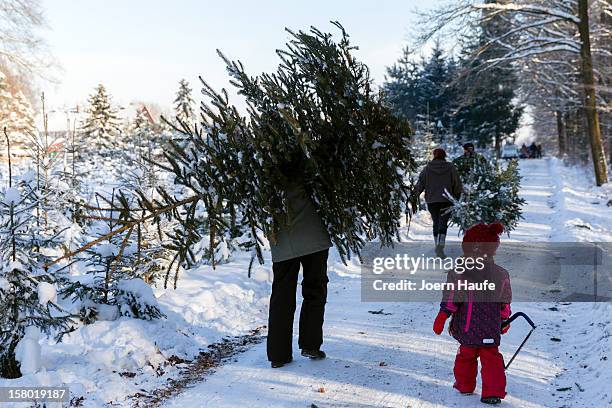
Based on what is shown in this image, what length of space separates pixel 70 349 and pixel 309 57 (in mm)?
3167

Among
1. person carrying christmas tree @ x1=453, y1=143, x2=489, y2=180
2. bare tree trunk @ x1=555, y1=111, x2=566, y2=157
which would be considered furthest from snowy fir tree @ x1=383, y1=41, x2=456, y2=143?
person carrying christmas tree @ x1=453, y1=143, x2=489, y2=180

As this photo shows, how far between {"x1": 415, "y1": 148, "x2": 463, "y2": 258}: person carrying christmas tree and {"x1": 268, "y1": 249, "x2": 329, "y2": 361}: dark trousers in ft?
19.5

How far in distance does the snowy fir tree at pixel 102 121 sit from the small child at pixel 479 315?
48256 millimetres

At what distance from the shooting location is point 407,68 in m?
51.2

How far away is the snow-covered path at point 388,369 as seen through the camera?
4.36 metres

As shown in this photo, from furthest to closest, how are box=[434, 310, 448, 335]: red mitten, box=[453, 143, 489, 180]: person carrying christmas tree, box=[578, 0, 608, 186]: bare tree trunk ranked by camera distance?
box=[578, 0, 608, 186]: bare tree trunk < box=[453, 143, 489, 180]: person carrying christmas tree < box=[434, 310, 448, 335]: red mitten

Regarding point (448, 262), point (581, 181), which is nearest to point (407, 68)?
point (581, 181)

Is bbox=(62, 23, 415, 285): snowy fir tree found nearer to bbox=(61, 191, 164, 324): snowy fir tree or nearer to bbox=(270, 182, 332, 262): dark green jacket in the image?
bbox=(270, 182, 332, 262): dark green jacket

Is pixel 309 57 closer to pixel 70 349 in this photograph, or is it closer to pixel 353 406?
pixel 353 406

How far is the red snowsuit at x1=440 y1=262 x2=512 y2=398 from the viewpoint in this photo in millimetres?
4480

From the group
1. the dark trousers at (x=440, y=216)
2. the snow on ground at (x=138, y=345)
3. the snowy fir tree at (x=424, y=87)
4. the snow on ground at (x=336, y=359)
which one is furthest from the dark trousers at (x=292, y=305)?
the snowy fir tree at (x=424, y=87)

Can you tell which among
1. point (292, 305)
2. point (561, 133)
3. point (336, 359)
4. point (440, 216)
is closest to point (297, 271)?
point (292, 305)

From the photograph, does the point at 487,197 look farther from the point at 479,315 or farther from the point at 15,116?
the point at 15,116

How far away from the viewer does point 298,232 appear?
4.99 meters
